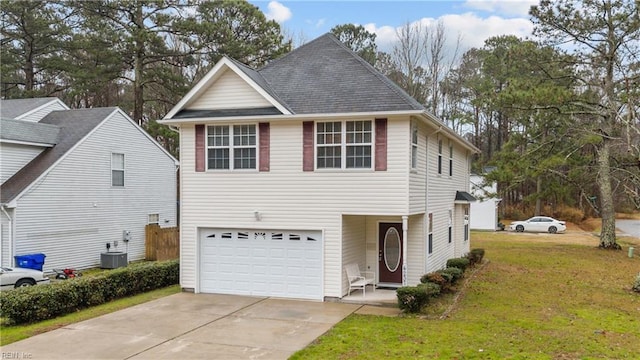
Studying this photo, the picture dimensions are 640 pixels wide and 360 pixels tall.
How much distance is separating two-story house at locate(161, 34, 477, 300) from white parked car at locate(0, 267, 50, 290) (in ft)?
15.5

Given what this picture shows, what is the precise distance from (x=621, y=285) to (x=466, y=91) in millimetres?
34825

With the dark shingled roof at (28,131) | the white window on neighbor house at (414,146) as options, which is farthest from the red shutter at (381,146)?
the dark shingled roof at (28,131)

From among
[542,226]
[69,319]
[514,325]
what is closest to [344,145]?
[514,325]

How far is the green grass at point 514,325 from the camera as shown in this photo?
9.96m

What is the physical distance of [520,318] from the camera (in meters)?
12.7

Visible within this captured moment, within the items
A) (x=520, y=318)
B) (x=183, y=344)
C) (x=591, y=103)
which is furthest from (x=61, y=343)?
(x=591, y=103)

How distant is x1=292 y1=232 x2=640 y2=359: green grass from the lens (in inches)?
392

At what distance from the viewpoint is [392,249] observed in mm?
16906

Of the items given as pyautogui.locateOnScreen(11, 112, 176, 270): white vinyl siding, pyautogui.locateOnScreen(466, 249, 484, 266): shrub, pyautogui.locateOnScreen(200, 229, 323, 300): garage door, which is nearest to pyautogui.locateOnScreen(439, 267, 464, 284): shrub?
pyautogui.locateOnScreen(200, 229, 323, 300): garage door

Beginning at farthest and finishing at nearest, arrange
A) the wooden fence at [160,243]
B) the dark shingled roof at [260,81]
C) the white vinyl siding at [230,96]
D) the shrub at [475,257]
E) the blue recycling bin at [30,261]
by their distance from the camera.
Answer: the wooden fence at [160,243] < the shrub at [475,257] < the blue recycling bin at [30,261] < the white vinyl siding at [230,96] < the dark shingled roof at [260,81]

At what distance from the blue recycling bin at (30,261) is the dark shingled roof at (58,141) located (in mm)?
2129

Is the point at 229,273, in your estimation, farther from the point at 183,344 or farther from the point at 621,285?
the point at 621,285

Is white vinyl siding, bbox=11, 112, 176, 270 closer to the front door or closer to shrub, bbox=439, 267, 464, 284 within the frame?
the front door

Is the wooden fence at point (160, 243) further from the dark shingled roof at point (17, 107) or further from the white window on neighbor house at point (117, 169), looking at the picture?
the dark shingled roof at point (17, 107)
